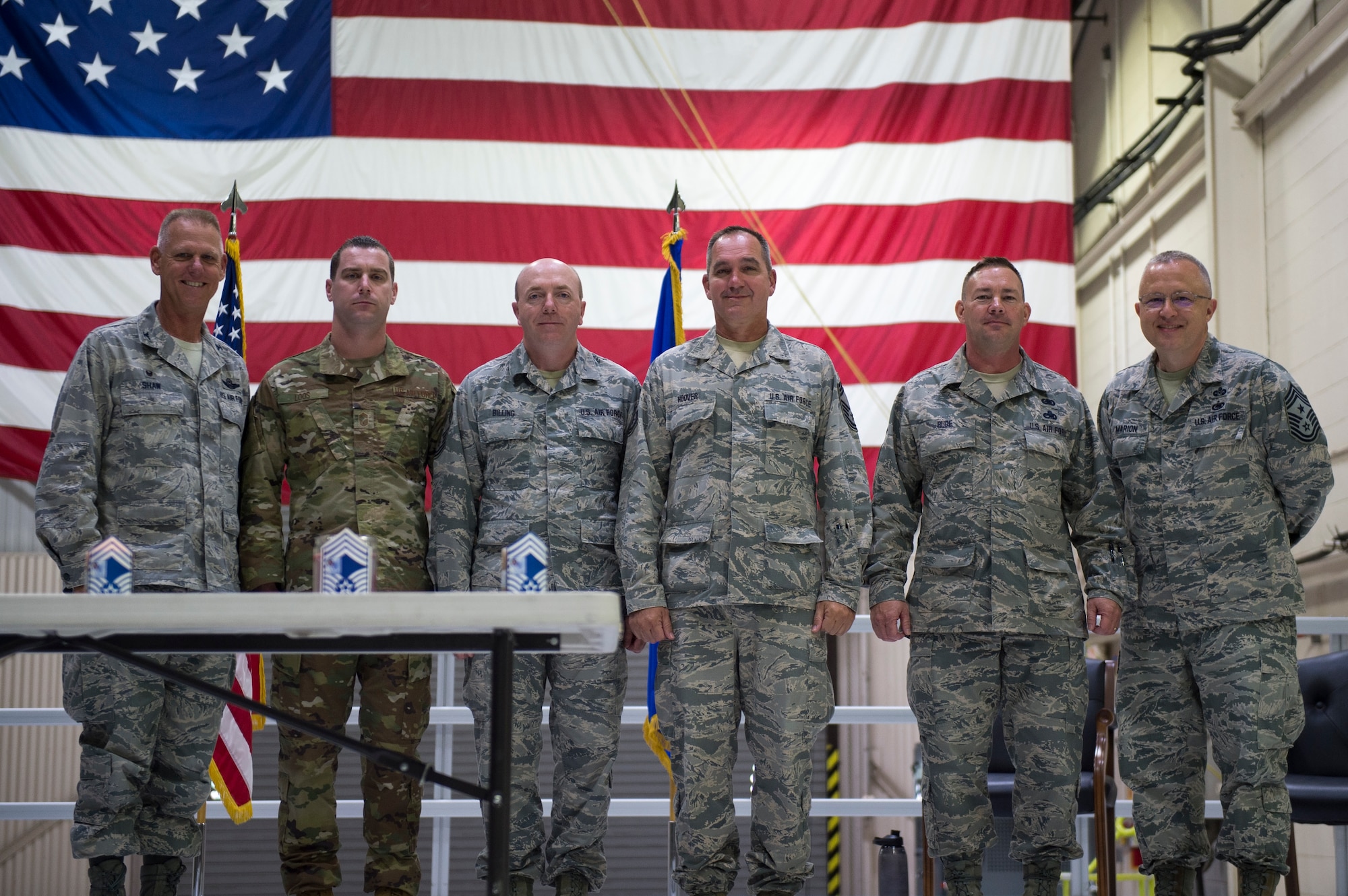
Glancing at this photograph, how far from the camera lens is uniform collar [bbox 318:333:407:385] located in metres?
3.09

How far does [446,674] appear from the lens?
4.45 metres

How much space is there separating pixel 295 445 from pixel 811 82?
4.05 metres

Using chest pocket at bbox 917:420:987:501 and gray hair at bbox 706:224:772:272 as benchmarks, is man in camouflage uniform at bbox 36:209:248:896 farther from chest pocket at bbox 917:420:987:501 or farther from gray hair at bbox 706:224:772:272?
chest pocket at bbox 917:420:987:501

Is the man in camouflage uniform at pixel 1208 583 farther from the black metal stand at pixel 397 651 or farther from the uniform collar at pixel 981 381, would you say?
the black metal stand at pixel 397 651

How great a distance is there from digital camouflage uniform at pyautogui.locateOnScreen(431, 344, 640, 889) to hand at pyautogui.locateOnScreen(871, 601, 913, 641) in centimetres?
65

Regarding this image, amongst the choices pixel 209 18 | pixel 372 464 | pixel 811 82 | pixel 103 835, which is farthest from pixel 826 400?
pixel 209 18

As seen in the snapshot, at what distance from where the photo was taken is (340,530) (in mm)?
2941

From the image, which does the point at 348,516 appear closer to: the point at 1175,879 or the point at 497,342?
the point at 1175,879

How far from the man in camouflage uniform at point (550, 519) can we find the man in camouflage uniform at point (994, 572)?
2.38 feet

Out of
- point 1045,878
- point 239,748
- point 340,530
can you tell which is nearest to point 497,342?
point 239,748

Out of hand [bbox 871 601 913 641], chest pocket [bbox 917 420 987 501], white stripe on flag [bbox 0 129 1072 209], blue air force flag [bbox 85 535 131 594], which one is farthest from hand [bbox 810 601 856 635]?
white stripe on flag [bbox 0 129 1072 209]

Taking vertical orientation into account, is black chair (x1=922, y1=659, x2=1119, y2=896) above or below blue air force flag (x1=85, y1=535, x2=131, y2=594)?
below

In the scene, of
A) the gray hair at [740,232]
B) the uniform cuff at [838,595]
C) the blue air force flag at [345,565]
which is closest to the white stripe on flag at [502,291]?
the gray hair at [740,232]

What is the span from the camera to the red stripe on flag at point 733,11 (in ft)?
20.5
